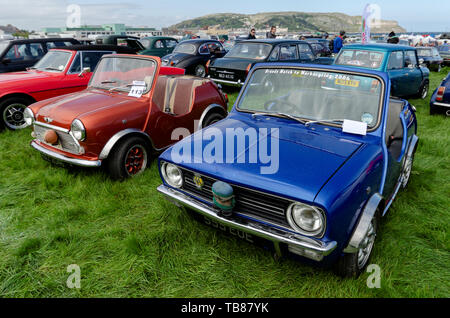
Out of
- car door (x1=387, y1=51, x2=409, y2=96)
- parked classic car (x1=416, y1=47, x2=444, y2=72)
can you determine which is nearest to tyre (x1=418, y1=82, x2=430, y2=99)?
car door (x1=387, y1=51, x2=409, y2=96)

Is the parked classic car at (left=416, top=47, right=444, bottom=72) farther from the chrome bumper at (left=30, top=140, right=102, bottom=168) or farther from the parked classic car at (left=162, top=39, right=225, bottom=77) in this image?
the chrome bumper at (left=30, top=140, right=102, bottom=168)

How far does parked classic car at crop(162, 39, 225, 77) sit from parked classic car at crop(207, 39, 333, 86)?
1670 mm

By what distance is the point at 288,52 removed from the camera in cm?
938

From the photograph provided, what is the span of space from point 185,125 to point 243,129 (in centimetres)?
219

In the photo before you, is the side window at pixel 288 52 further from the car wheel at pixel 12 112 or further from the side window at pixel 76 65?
the car wheel at pixel 12 112

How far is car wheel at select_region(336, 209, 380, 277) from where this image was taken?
2.41m

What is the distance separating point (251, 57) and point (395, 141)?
260 inches

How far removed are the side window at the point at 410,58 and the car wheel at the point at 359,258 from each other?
7.62m

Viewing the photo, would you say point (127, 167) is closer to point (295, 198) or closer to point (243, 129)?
point (243, 129)

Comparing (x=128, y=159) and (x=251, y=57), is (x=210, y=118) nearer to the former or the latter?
(x=128, y=159)

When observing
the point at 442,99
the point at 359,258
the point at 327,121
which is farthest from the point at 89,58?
the point at 442,99
